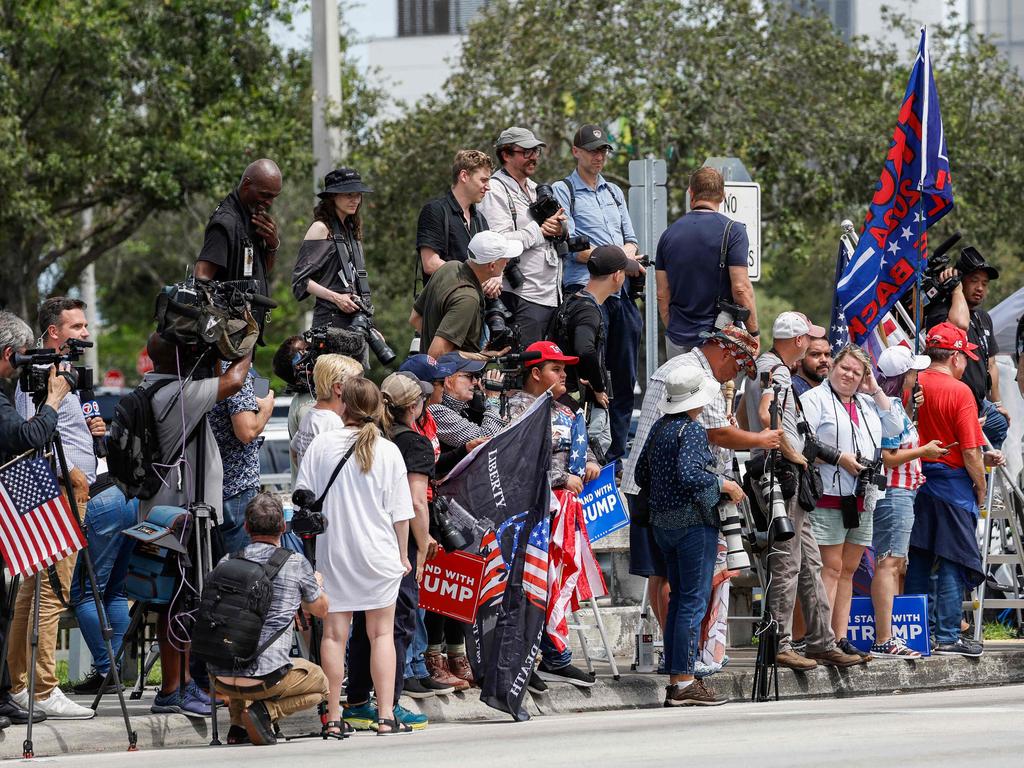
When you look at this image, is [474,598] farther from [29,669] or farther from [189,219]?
[189,219]

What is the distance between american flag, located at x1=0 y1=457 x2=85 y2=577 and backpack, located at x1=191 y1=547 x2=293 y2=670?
724 mm

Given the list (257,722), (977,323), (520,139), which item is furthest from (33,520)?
(977,323)

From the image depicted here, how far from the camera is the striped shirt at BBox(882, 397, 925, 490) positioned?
41.2 ft

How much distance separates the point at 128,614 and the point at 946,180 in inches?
285

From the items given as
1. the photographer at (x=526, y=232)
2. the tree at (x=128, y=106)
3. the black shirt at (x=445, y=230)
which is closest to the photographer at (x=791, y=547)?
the photographer at (x=526, y=232)

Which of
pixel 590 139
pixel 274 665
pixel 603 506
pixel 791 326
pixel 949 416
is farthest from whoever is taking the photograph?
pixel 949 416

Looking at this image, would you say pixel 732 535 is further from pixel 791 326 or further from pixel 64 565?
pixel 64 565

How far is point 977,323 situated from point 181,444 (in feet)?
24.0

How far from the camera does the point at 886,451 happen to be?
41.0ft

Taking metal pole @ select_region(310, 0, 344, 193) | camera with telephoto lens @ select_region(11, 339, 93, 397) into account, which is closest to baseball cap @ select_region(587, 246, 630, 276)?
camera with telephoto lens @ select_region(11, 339, 93, 397)

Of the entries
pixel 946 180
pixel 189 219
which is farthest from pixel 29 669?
pixel 189 219

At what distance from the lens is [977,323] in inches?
575

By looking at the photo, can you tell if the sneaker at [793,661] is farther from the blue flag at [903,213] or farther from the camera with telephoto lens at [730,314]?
the blue flag at [903,213]

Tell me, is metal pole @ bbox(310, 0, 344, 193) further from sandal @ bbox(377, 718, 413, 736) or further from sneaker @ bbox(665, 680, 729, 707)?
sandal @ bbox(377, 718, 413, 736)
